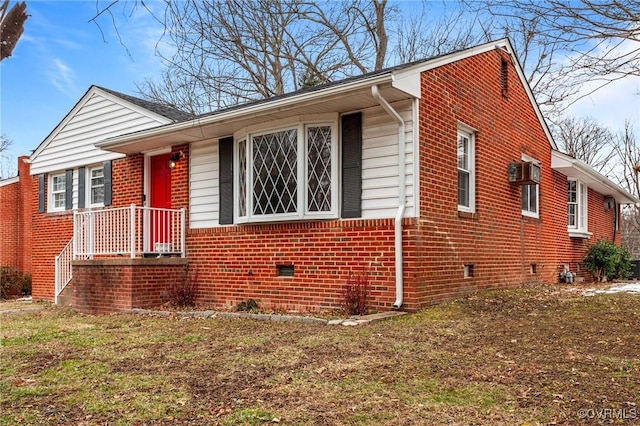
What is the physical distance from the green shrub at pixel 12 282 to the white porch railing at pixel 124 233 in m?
7.31

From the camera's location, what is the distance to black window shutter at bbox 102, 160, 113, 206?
12.1 m

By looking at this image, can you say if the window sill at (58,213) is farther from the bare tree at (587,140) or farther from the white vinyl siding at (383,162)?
the bare tree at (587,140)

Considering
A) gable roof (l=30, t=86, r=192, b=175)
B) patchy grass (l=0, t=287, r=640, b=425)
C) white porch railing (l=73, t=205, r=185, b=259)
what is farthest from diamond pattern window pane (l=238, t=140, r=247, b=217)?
gable roof (l=30, t=86, r=192, b=175)

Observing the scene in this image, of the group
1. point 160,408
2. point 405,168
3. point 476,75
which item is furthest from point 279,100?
point 160,408

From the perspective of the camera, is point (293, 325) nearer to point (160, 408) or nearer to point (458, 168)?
point (160, 408)

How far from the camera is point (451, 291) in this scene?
A: 838cm

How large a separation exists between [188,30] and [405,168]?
12.4 ft

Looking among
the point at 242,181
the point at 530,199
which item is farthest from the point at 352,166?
the point at 530,199

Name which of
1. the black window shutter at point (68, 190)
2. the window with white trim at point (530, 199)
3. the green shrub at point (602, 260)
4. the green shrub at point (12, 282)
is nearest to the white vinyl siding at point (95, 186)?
the black window shutter at point (68, 190)

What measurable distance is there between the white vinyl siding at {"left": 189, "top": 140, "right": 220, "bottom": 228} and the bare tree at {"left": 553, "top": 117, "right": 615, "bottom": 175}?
22.4 m

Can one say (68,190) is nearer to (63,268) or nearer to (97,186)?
(97,186)

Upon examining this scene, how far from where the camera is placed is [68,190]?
1328 cm

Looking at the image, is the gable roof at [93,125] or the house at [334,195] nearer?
the house at [334,195]

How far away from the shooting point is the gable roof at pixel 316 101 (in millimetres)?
7270
